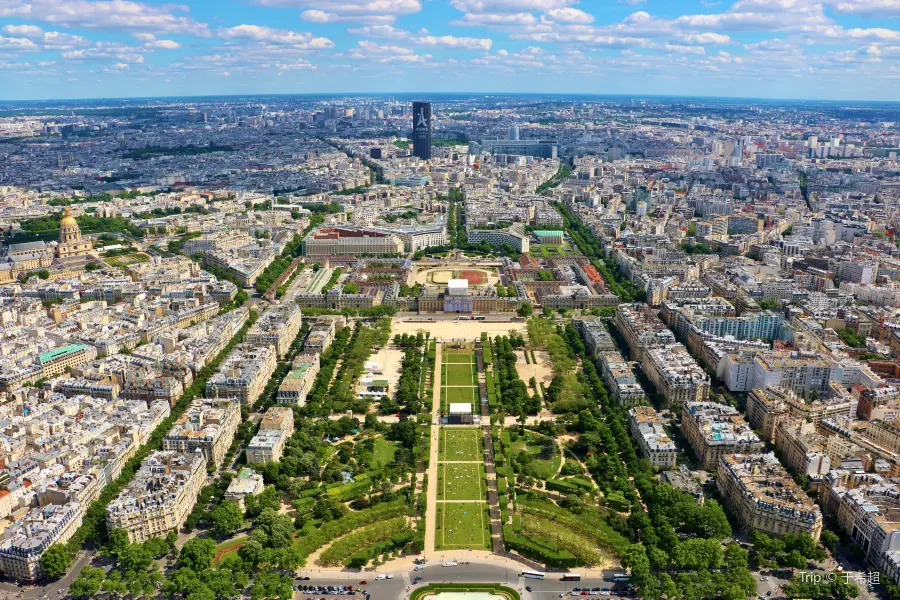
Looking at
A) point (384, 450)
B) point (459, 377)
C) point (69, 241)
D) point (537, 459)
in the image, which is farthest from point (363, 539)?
point (69, 241)

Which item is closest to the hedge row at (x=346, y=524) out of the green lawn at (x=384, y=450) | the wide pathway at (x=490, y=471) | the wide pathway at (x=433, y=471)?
the wide pathway at (x=433, y=471)

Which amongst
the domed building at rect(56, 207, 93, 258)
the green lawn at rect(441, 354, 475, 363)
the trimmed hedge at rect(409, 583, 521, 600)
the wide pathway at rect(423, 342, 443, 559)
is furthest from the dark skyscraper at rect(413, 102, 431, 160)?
the trimmed hedge at rect(409, 583, 521, 600)

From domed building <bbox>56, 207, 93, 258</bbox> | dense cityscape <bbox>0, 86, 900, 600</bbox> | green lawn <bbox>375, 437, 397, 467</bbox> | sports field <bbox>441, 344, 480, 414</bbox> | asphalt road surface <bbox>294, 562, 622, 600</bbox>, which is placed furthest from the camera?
domed building <bbox>56, 207, 93, 258</bbox>

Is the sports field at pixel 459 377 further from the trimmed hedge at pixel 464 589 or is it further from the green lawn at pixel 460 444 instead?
the trimmed hedge at pixel 464 589

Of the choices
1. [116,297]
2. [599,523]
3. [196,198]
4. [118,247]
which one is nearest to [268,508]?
[599,523]

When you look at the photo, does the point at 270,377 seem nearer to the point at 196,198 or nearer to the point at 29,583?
the point at 29,583

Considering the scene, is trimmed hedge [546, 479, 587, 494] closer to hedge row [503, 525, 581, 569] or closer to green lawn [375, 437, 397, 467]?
hedge row [503, 525, 581, 569]
